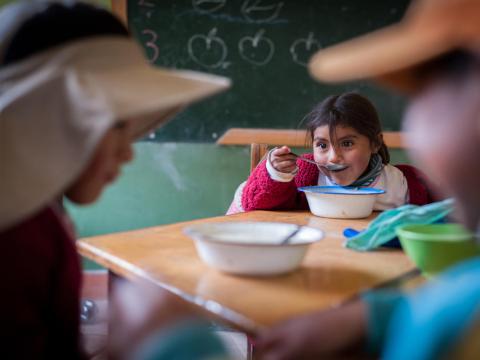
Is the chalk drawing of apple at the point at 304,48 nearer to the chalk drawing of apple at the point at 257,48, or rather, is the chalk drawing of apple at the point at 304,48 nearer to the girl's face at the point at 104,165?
the chalk drawing of apple at the point at 257,48

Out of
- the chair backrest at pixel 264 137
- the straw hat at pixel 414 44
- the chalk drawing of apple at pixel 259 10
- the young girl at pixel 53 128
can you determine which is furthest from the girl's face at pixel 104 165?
the chalk drawing of apple at pixel 259 10

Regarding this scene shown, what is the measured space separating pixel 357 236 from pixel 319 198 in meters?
0.35

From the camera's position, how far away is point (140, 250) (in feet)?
2.93

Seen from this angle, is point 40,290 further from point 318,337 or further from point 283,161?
point 283,161

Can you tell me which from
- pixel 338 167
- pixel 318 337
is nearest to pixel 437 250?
pixel 318 337

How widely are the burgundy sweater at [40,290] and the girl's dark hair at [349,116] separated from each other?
111 centimetres

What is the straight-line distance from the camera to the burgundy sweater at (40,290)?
58 centimetres

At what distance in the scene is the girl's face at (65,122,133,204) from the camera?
2.33ft

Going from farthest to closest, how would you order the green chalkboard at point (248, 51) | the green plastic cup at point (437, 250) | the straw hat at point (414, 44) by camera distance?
the green chalkboard at point (248, 51) → the green plastic cup at point (437, 250) → the straw hat at point (414, 44)

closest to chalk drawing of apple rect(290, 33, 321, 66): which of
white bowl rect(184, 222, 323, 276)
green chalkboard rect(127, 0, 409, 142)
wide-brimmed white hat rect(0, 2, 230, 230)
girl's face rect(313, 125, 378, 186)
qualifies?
green chalkboard rect(127, 0, 409, 142)

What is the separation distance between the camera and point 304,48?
89.0 inches

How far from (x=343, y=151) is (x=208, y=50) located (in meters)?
1.07

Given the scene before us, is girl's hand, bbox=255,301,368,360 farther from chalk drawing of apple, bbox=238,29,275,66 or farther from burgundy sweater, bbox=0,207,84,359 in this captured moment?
chalk drawing of apple, bbox=238,29,275,66

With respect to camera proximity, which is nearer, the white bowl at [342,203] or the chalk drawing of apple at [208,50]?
the white bowl at [342,203]
